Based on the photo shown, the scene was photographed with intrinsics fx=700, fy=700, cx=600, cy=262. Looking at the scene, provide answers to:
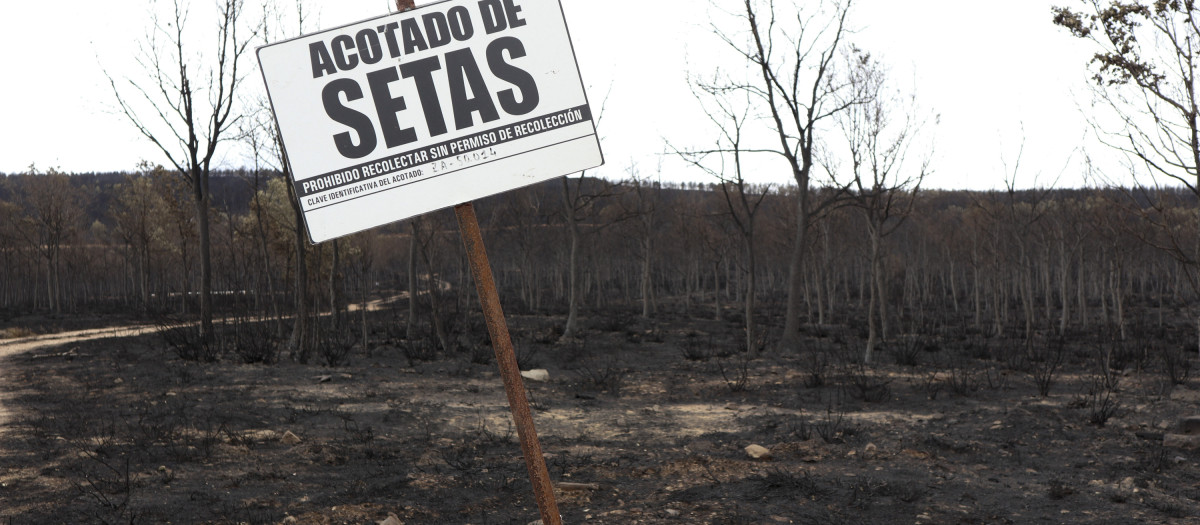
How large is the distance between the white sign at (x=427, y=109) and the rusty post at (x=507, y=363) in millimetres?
143

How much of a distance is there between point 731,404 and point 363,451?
18.2 feet

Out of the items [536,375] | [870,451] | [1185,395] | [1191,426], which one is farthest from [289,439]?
[1185,395]

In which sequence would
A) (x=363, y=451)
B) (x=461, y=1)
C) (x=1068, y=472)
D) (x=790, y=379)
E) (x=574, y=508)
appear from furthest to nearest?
(x=790, y=379), (x=363, y=451), (x=1068, y=472), (x=574, y=508), (x=461, y=1)

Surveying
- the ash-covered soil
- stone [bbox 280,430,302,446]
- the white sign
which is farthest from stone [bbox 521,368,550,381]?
the white sign

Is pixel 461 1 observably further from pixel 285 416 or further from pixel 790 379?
pixel 790 379

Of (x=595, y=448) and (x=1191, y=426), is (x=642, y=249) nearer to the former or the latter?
(x=595, y=448)

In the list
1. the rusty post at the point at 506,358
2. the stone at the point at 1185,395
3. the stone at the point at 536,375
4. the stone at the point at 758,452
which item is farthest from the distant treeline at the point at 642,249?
the rusty post at the point at 506,358

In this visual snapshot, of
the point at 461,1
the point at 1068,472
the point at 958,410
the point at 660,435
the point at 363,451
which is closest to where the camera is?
the point at 461,1

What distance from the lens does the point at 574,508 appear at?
17.5 feet

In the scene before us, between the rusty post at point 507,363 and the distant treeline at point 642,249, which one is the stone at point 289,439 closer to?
the rusty post at point 507,363

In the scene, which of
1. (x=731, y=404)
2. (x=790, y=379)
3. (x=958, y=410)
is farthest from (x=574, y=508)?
(x=790, y=379)

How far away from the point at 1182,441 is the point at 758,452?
13.8ft

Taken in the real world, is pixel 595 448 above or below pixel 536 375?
below

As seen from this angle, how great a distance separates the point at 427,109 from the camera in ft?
7.86
